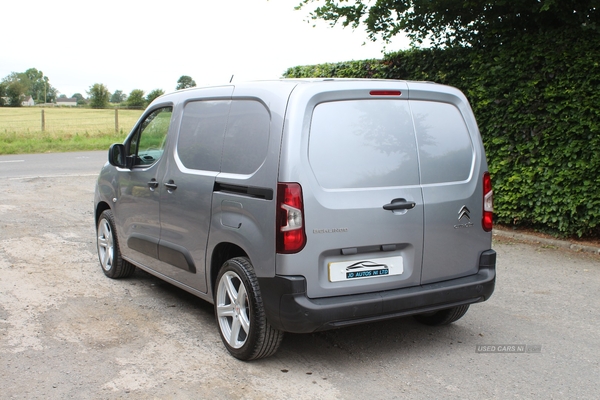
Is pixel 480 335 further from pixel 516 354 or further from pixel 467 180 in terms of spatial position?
pixel 467 180

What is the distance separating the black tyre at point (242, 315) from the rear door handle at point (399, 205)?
1.01 metres

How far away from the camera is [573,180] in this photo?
27.5ft

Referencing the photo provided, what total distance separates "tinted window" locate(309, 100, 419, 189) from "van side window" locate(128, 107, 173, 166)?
2.04 meters

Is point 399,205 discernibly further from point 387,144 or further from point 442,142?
point 442,142

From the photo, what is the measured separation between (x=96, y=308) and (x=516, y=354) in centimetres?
356

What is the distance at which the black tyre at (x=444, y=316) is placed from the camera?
5.29 m

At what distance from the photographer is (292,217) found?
4.19m

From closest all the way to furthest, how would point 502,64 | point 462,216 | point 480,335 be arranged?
point 462,216
point 480,335
point 502,64

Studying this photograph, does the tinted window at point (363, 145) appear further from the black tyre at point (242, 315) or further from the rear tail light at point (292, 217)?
the black tyre at point (242, 315)

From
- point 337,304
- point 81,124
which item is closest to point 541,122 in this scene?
point 337,304

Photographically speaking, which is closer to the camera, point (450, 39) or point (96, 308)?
point (96, 308)

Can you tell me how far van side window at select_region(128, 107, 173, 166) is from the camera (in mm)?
5957

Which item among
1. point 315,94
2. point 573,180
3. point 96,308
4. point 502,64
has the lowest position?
point 96,308

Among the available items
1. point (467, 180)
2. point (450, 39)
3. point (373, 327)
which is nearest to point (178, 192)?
point (373, 327)
